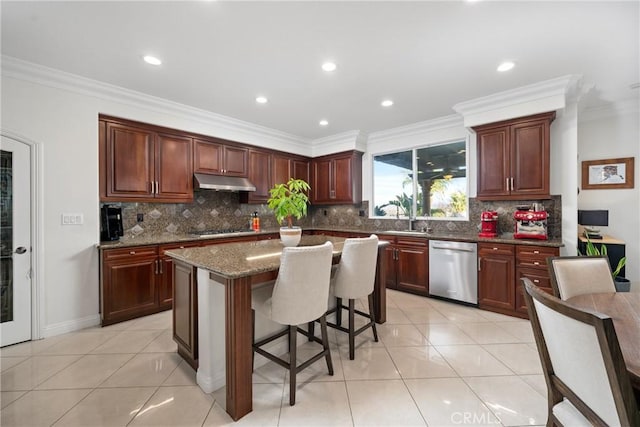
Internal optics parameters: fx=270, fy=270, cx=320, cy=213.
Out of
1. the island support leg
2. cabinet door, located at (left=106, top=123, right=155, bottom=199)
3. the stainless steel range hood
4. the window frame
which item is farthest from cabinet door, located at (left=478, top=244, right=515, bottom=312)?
cabinet door, located at (left=106, top=123, right=155, bottom=199)

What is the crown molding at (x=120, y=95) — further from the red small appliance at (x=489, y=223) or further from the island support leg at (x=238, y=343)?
the red small appliance at (x=489, y=223)

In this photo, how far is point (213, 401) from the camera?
1.82 metres

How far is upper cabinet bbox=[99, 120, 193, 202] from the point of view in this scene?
10.5 ft

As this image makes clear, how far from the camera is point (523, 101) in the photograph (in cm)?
325

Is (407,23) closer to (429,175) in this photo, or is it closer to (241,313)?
(241,313)

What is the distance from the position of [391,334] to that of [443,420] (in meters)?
1.14

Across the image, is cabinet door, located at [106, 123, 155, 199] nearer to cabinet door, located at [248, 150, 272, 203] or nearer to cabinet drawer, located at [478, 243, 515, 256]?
cabinet door, located at [248, 150, 272, 203]

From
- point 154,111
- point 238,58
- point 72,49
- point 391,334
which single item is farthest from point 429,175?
point 72,49

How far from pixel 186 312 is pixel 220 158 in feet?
9.15

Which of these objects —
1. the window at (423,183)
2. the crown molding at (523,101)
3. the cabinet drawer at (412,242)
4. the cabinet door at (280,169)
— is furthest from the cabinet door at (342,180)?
the crown molding at (523,101)

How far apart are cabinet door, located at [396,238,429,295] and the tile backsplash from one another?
0.68 meters

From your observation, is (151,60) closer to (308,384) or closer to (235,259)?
(235,259)

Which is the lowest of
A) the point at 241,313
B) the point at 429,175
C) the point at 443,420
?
the point at 443,420

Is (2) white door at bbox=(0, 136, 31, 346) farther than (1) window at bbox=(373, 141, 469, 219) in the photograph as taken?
No
